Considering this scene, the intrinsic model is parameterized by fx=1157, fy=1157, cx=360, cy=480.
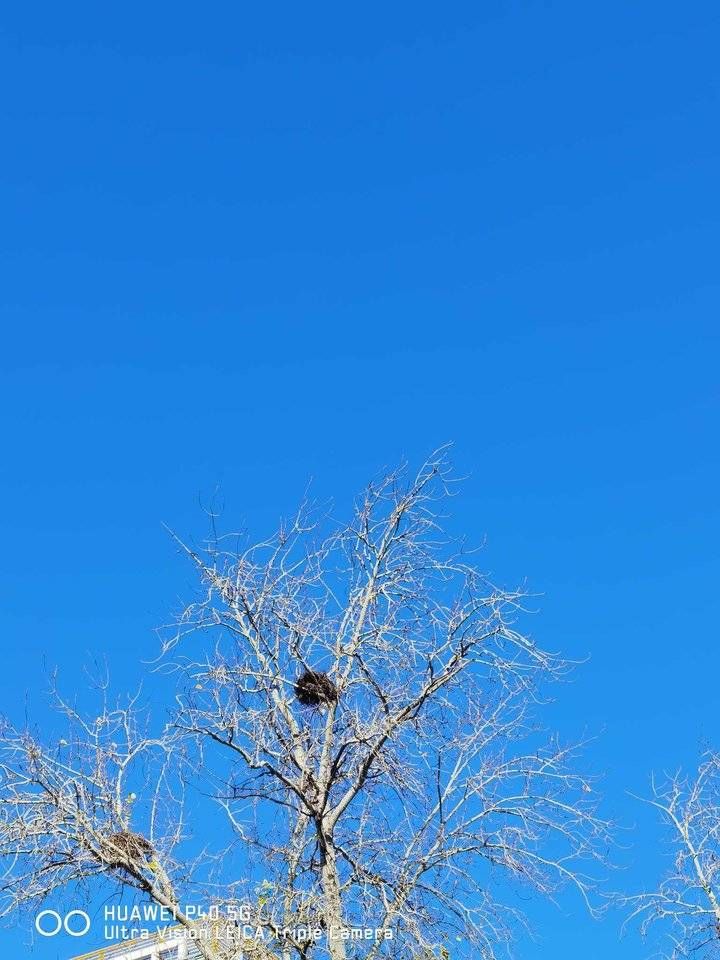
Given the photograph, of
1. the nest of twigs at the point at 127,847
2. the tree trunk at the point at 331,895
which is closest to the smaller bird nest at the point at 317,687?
the tree trunk at the point at 331,895

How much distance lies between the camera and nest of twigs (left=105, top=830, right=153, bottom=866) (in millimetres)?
8602

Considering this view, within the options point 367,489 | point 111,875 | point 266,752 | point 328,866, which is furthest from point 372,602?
point 111,875

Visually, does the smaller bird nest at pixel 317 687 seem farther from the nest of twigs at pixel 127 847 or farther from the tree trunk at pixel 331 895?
the nest of twigs at pixel 127 847

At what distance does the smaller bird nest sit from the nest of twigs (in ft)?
5.65

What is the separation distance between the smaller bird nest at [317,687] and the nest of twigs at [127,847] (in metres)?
1.72

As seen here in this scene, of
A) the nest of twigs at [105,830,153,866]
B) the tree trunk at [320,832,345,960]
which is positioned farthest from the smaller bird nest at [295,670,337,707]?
the nest of twigs at [105,830,153,866]

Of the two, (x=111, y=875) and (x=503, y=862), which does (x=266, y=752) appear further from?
(x=503, y=862)

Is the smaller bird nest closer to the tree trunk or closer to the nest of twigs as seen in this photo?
the tree trunk

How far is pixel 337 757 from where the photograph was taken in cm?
902

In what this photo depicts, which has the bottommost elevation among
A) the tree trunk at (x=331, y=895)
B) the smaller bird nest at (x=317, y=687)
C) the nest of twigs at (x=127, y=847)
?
the tree trunk at (x=331, y=895)

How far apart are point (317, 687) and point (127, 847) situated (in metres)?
1.93

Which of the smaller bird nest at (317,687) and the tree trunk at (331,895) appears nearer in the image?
the tree trunk at (331,895)

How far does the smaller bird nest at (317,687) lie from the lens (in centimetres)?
949

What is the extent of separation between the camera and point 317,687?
9492 mm
